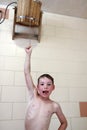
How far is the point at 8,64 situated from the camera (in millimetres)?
1569

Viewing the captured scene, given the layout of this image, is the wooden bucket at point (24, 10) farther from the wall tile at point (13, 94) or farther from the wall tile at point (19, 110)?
the wall tile at point (19, 110)

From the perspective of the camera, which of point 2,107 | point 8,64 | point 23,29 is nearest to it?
point 2,107

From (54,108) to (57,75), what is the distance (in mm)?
452

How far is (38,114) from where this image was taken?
1197 millimetres

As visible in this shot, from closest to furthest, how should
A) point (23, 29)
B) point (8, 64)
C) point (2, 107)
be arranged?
point (2, 107), point (8, 64), point (23, 29)

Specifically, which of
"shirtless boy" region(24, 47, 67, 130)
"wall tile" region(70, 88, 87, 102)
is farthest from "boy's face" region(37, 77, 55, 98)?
"wall tile" region(70, 88, 87, 102)

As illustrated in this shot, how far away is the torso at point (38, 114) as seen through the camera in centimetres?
117

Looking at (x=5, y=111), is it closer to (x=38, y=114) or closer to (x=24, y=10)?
(x=38, y=114)

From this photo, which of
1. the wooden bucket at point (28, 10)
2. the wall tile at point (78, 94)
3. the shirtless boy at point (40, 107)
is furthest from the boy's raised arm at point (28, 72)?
the wall tile at point (78, 94)

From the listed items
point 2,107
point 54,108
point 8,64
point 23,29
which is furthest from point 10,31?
point 54,108

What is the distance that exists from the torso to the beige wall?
30 centimetres

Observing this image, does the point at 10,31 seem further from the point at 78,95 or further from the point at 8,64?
the point at 78,95

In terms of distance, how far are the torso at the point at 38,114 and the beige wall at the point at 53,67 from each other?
30cm

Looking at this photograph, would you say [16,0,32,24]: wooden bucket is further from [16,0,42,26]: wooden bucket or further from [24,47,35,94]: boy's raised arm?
[24,47,35,94]: boy's raised arm
